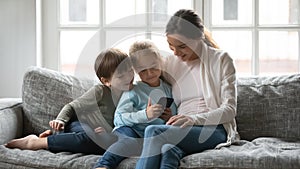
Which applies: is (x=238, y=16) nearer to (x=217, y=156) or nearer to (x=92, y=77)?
(x=92, y=77)

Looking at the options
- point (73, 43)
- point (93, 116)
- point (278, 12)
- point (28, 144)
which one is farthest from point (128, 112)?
point (278, 12)

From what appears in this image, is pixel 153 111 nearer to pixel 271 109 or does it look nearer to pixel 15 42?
pixel 271 109

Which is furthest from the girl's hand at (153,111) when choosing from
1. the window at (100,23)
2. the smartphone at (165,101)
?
the window at (100,23)

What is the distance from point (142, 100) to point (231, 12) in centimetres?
105

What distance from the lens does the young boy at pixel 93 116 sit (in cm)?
253

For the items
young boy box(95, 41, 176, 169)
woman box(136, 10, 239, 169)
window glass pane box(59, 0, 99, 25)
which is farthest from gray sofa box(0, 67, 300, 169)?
window glass pane box(59, 0, 99, 25)

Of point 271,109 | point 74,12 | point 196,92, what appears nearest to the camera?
point 196,92

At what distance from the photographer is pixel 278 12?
331 cm

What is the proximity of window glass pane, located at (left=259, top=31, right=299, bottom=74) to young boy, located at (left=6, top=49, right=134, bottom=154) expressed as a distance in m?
1.08

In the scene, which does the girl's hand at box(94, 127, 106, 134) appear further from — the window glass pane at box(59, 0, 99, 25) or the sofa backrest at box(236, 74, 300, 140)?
the window glass pane at box(59, 0, 99, 25)

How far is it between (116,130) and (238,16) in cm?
122

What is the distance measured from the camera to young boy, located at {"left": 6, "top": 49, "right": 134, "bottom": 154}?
2.53 m

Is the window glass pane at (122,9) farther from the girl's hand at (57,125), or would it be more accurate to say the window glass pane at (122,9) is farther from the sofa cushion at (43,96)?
the girl's hand at (57,125)

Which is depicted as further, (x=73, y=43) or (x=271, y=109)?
(x=73, y=43)
